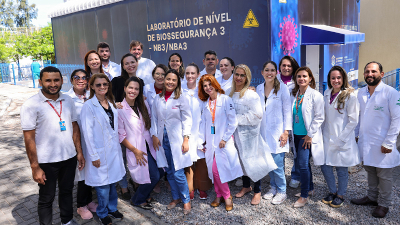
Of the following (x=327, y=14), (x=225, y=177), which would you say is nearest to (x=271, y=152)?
(x=225, y=177)

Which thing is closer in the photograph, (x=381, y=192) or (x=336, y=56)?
(x=381, y=192)

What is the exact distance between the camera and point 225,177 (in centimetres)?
384

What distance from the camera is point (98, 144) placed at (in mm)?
3459

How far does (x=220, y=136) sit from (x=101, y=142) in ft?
4.87

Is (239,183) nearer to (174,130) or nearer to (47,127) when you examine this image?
(174,130)

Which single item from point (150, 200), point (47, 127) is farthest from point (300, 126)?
point (47, 127)

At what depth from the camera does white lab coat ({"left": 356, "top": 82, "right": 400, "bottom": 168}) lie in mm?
3443

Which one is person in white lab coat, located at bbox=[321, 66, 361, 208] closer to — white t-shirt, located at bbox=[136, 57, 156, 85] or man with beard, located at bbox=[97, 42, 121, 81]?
white t-shirt, located at bbox=[136, 57, 156, 85]

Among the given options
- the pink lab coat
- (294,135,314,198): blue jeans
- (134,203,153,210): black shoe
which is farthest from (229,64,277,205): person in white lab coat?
(134,203,153,210): black shoe

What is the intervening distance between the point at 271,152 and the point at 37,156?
9.42 ft

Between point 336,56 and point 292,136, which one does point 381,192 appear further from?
point 336,56

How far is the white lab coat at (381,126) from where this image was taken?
3.44 meters

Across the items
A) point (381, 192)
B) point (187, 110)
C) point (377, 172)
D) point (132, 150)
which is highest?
point (187, 110)

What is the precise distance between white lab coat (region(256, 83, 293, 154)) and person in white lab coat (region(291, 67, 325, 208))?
0.14m
